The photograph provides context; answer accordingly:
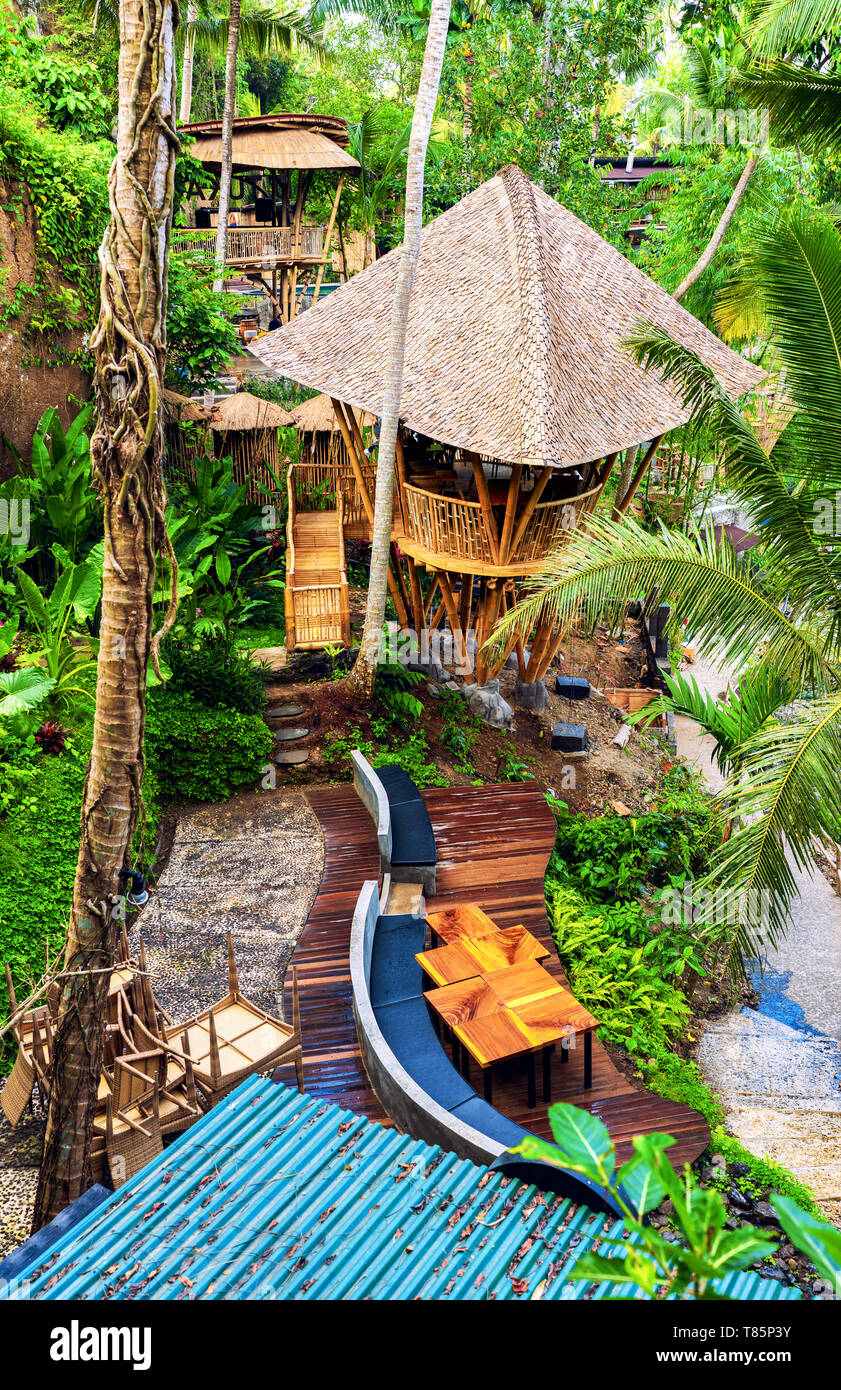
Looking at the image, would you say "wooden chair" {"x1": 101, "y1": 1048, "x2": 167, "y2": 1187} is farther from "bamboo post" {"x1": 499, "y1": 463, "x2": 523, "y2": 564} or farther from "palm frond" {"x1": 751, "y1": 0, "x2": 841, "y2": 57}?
"palm frond" {"x1": 751, "y1": 0, "x2": 841, "y2": 57}

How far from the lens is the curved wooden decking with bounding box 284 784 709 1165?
301 inches

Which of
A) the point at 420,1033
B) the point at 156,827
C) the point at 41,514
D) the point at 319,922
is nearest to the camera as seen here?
the point at 420,1033

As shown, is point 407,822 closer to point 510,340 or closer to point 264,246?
Result: point 510,340

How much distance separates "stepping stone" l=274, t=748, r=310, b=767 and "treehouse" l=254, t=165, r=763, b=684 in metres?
2.03

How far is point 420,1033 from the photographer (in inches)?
301

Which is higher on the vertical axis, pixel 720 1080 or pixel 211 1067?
pixel 211 1067

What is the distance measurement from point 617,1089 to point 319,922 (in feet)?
10.3

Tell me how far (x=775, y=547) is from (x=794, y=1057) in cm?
580

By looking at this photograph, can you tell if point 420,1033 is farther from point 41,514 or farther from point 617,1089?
point 41,514

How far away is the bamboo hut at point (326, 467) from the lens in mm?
16953

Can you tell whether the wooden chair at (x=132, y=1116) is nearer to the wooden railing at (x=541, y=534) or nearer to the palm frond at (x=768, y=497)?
the palm frond at (x=768, y=497)

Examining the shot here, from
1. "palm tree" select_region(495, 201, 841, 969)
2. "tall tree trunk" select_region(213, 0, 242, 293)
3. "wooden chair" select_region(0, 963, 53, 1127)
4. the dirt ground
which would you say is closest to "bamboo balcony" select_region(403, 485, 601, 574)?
the dirt ground

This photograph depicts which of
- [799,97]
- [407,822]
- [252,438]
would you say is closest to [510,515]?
[407,822]
